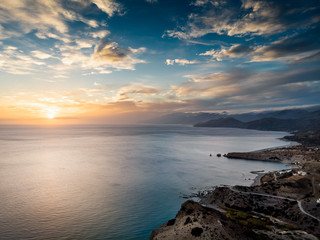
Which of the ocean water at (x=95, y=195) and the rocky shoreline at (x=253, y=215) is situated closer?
the rocky shoreline at (x=253, y=215)

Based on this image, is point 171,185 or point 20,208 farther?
point 171,185

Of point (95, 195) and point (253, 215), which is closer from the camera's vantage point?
point (253, 215)

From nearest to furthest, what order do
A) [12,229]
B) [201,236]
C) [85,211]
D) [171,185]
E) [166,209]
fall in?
[201,236], [12,229], [85,211], [166,209], [171,185]

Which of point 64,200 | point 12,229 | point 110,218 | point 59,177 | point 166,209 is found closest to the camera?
point 12,229

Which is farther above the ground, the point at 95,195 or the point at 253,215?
the point at 95,195

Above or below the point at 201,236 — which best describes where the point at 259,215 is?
below

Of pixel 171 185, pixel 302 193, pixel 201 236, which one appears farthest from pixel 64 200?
pixel 302 193

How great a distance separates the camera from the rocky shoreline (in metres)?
37.4

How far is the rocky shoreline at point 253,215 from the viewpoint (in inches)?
1471

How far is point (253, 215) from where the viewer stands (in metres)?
50.3

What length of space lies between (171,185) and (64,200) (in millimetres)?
38920

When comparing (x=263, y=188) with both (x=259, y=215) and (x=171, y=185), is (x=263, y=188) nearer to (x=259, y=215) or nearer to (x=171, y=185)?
(x=259, y=215)

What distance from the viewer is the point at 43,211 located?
53062mm

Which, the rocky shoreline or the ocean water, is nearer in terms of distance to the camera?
the rocky shoreline
